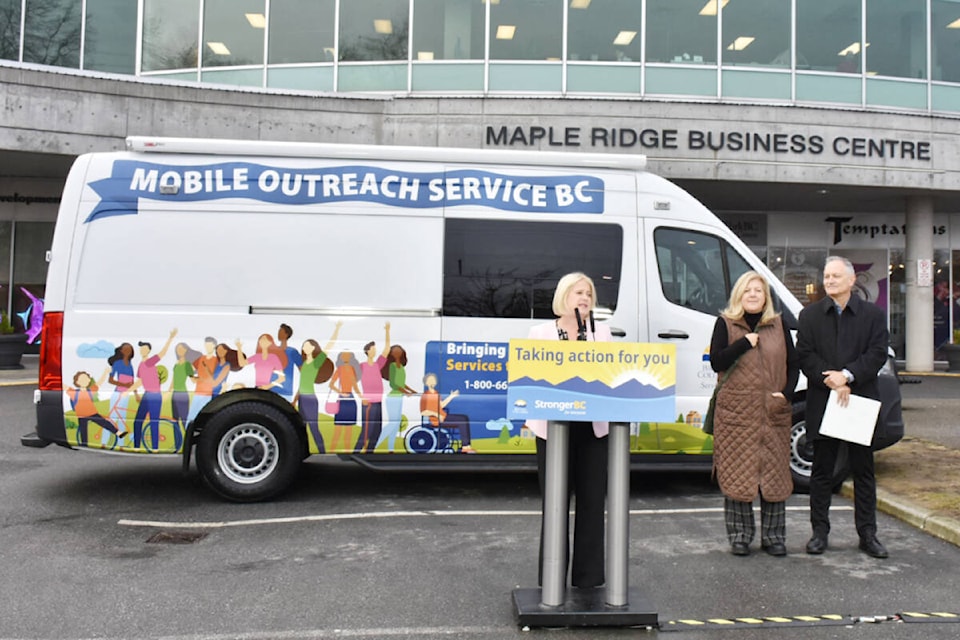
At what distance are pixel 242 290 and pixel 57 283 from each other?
134cm

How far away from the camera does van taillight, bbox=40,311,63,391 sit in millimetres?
5883

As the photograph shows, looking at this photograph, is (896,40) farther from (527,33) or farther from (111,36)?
(111,36)

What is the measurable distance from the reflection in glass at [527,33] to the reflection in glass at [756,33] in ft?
12.2

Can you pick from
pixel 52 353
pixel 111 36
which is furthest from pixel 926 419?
pixel 111 36

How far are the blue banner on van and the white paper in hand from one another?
2.41m

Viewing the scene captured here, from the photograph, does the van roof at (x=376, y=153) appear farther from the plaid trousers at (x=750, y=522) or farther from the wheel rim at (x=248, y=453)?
the plaid trousers at (x=750, y=522)

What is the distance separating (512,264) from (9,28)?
1710 centimetres

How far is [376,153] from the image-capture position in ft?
20.6

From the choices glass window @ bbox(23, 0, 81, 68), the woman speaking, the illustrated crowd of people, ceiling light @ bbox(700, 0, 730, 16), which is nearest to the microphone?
the woman speaking

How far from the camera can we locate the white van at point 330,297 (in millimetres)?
5988

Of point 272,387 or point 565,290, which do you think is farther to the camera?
point 272,387

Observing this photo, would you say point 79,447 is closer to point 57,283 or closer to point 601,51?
point 57,283

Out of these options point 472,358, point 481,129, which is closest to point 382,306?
point 472,358

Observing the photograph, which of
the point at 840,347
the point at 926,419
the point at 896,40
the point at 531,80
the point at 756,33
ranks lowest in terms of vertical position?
the point at 926,419
